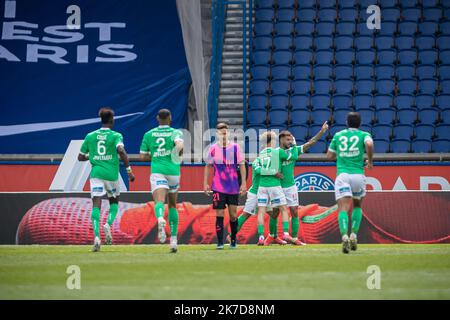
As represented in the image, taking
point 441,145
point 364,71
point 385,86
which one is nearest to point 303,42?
point 364,71

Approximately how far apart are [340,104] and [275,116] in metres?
1.75

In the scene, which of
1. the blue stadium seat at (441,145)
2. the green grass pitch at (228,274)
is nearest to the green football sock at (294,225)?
the green grass pitch at (228,274)

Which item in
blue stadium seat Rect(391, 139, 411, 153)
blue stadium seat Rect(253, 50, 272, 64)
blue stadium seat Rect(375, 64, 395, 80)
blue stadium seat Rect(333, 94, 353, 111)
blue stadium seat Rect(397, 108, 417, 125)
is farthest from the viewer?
blue stadium seat Rect(253, 50, 272, 64)

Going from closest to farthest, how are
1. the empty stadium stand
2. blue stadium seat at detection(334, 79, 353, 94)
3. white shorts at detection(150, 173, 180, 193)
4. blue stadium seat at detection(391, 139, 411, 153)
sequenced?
white shorts at detection(150, 173, 180, 193) < blue stadium seat at detection(391, 139, 411, 153) < the empty stadium stand < blue stadium seat at detection(334, 79, 353, 94)

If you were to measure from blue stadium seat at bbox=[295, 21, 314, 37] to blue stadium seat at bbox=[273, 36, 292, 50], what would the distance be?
1.16 ft

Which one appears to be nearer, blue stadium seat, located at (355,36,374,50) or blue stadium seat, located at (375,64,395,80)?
blue stadium seat, located at (375,64,395,80)

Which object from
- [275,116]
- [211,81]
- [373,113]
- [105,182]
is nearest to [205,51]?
[211,81]

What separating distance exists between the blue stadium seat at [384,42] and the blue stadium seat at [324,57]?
4.45ft

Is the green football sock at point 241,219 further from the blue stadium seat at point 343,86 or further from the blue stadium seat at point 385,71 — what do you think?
the blue stadium seat at point 385,71

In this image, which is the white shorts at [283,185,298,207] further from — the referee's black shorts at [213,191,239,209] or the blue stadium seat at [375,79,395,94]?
the blue stadium seat at [375,79,395,94]

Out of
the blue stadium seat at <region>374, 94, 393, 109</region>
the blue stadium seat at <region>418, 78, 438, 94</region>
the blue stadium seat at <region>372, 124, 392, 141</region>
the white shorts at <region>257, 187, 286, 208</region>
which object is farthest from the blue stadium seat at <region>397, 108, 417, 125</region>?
the white shorts at <region>257, 187, 286, 208</region>

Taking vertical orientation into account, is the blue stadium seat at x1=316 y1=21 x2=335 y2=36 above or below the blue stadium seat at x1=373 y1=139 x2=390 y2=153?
above

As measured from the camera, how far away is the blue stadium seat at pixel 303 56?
25.1 metres

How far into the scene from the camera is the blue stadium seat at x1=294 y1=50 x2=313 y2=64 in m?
25.1
